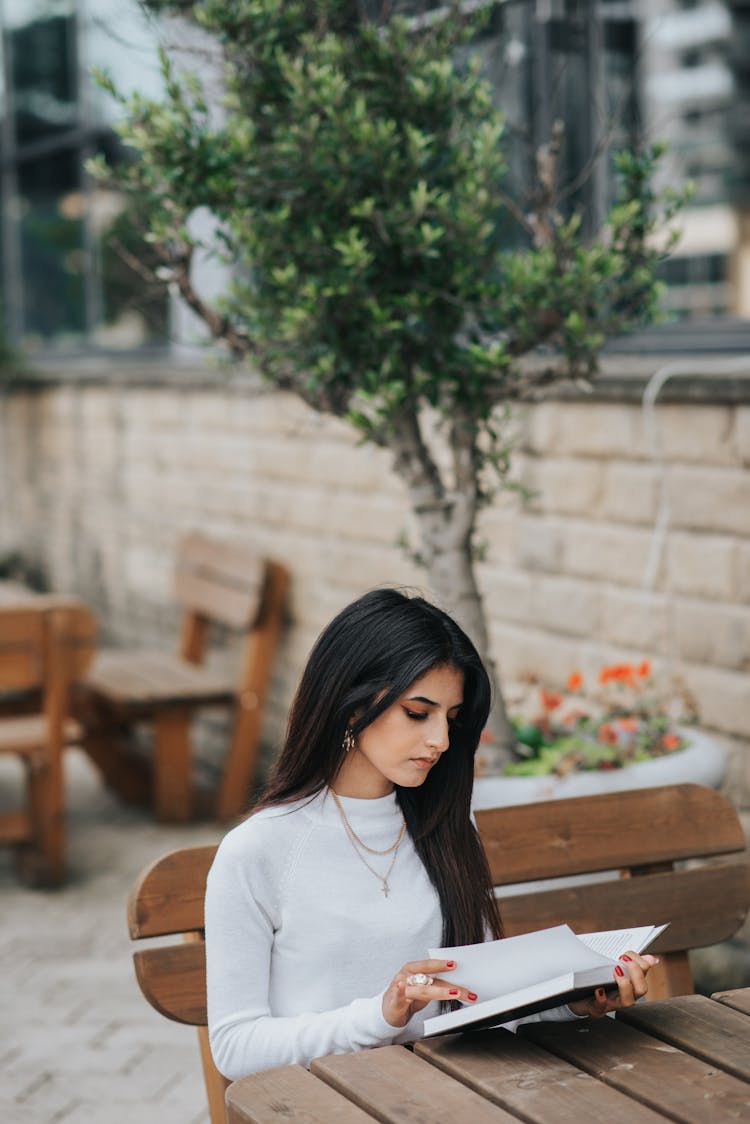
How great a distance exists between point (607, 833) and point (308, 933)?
2.58ft

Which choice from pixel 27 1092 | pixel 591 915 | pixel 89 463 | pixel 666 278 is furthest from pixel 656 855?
pixel 89 463

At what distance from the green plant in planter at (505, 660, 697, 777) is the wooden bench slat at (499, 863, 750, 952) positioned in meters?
0.88

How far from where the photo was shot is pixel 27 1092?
3.96 m

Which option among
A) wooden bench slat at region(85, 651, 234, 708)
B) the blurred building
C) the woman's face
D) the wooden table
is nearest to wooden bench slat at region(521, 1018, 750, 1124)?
the wooden table

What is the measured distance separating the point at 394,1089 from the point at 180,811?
15.5ft

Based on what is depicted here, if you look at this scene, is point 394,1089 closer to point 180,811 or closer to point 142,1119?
point 142,1119

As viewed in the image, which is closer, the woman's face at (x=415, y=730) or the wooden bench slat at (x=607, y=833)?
the woman's face at (x=415, y=730)

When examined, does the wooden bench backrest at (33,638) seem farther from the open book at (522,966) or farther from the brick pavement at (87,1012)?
the open book at (522,966)

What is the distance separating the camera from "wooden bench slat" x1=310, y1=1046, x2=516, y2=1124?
1.87 metres

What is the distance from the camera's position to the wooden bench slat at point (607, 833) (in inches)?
111

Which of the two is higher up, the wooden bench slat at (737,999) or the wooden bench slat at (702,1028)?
the wooden bench slat at (702,1028)

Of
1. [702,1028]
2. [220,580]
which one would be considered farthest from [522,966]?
[220,580]

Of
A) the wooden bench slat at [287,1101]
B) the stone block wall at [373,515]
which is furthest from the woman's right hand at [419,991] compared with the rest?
the stone block wall at [373,515]

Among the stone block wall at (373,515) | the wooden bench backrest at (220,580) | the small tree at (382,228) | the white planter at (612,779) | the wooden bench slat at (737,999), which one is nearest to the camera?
the wooden bench slat at (737,999)
